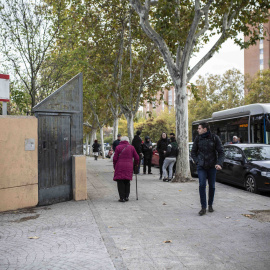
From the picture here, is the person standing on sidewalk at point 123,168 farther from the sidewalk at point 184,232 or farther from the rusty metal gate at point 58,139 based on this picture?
the rusty metal gate at point 58,139

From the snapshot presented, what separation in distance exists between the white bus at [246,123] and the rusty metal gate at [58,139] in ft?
30.5

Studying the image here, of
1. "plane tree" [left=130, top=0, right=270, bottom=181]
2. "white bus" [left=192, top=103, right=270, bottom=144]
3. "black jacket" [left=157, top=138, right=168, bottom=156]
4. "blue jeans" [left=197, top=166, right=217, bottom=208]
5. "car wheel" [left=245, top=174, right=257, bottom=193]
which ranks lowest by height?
"car wheel" [left=245, top=174, right=257, bottom=193]

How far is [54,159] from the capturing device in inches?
333

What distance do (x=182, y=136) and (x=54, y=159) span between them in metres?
5.60

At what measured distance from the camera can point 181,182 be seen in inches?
489

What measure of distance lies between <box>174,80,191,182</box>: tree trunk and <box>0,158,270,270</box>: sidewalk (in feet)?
12.6

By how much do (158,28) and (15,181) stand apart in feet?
23.3

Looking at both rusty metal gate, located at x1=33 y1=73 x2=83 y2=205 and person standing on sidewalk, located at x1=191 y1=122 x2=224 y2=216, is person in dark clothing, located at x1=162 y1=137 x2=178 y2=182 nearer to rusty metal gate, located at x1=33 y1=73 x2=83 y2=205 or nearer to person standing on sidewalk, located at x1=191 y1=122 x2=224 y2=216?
rusty metal gate, located at x1=33 y1=73 x2=83 y2=205

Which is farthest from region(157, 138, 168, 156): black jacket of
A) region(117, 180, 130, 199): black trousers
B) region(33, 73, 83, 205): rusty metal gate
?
region(33, 73, 83, 205): rusty metal gate

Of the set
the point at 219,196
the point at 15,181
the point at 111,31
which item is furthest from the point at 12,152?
the point at 111,31

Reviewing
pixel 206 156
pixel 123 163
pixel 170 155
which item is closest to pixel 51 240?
pixel 206 156

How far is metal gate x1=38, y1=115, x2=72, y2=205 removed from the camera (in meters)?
8.15

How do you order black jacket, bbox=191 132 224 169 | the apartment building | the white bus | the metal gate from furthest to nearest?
the apartment building, the white bus, the metal gate, black jacket, bbox=191 132 224 169

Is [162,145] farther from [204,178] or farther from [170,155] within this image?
[204,178]
